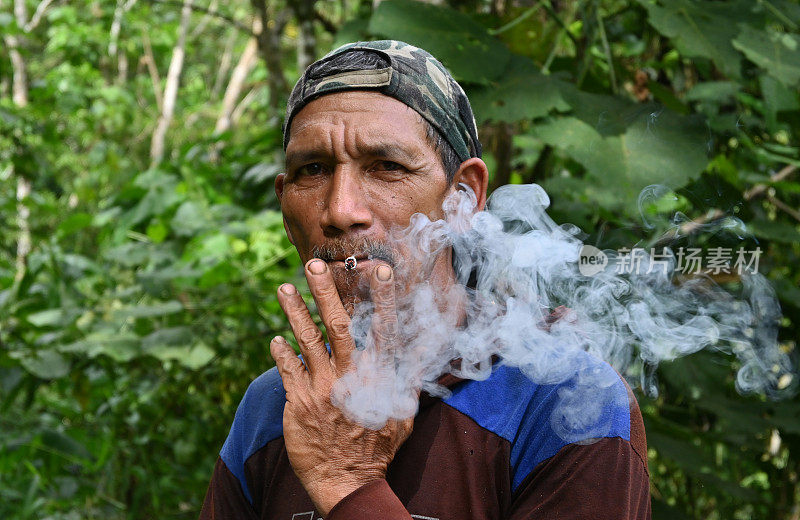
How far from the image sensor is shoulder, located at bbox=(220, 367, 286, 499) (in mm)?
1569

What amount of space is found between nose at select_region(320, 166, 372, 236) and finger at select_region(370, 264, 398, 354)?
21 centimetres

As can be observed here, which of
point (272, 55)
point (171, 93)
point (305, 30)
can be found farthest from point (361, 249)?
point (171, 93)

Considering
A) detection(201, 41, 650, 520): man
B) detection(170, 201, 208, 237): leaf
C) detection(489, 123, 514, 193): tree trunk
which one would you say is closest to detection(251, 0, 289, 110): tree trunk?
detection(170, 201, 208, 237): leaf

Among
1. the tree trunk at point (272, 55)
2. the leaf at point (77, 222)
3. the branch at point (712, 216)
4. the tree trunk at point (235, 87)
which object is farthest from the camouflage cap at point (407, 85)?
the tree trunk at point (235, 87)

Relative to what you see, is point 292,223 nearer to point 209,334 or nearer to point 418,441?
point 418,441

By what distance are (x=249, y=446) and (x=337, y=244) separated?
49 centimetres

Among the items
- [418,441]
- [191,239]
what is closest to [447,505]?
[418,441]

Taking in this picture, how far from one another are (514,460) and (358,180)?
60cm

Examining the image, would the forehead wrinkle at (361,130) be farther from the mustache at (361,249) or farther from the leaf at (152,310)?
the leaf at (152,310)

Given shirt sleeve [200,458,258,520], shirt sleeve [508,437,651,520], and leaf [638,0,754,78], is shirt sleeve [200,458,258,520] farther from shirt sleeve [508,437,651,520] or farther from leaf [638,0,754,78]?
leaf [638,0,754,78]

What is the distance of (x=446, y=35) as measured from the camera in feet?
8.19

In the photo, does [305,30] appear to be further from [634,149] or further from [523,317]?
[523,317]

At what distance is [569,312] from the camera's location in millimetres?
1439

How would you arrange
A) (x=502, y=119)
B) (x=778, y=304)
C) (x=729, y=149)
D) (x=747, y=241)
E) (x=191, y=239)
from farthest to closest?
1. (x=191, y=239)
2. (x=729, y=149)
3. (x=747, y=241)
4. (x=778, y=304)
5. (x=502, y=119)
